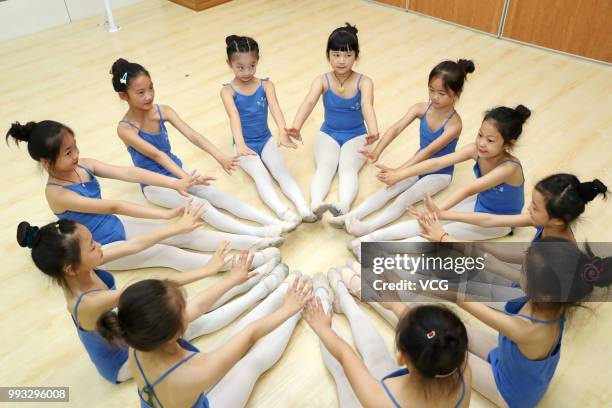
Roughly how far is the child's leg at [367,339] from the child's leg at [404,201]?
320mm

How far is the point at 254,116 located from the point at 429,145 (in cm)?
87

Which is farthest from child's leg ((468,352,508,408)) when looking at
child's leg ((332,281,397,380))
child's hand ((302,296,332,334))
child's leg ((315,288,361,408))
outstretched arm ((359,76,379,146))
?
outstretched arm ((359,76,379,146))

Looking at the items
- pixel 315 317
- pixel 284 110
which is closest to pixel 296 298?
pixel 315 317

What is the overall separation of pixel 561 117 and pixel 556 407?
193 centimetres

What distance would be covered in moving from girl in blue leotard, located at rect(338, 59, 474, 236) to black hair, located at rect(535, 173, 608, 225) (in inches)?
27.0

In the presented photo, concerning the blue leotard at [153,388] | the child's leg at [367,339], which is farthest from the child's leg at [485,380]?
the blue leotard at [153,388]

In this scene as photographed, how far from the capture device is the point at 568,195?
1.46 metres

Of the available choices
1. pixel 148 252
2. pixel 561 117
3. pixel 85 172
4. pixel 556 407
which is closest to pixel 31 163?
pixel 85 172

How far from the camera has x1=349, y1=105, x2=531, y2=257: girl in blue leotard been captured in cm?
179

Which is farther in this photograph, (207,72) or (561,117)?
(207,72)

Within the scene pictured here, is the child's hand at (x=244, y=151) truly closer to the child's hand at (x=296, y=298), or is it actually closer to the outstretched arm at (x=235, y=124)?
the outstretched arm at (x=235, y=124)

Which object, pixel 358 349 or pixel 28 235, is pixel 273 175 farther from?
pixel 28 235

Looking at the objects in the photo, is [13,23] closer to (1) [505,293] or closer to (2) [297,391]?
(2) [297,391]

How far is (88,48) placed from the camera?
382cm
